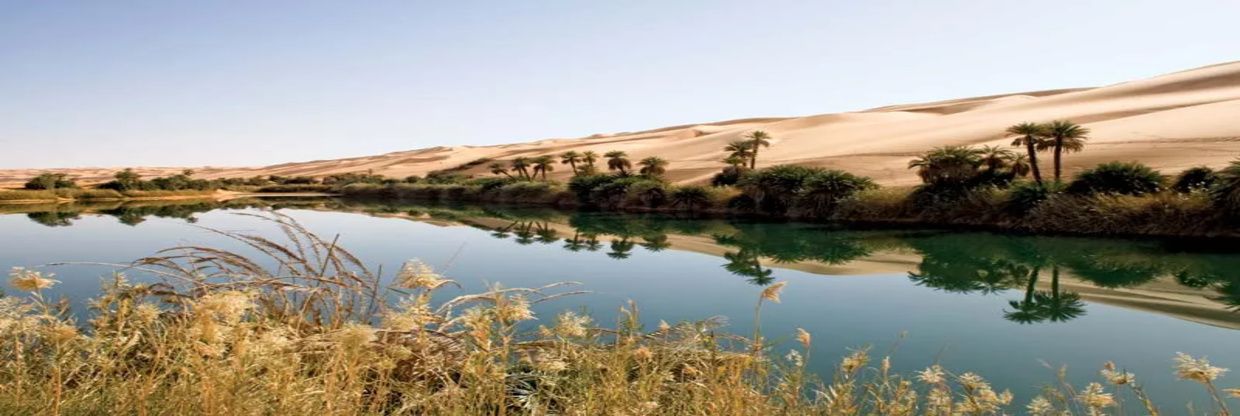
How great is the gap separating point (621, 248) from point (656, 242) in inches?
74.0

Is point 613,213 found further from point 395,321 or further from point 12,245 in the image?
point 395,321

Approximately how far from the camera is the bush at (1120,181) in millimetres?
20672

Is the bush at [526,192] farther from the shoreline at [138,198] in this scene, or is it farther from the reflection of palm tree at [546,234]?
the shoreline at [138,198]

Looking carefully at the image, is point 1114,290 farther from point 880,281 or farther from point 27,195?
point 27,195

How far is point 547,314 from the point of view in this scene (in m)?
8.66

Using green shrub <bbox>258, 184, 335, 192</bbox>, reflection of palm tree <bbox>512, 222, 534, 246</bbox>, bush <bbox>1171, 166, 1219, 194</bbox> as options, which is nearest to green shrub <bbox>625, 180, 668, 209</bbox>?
reflection of palm tree <bbox>512, 222, 534, 246</bbox>

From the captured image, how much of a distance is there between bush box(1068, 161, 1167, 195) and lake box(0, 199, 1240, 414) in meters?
3.04

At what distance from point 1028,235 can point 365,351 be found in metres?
21.6

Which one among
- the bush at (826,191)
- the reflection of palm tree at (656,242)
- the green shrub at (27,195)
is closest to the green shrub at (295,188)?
the green shrub at (27,195)

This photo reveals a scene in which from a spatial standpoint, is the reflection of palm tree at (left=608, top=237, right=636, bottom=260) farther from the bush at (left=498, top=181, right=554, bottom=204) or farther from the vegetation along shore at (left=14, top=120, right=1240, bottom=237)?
the bush at (left=498, top=181, right=554, bottom=204)

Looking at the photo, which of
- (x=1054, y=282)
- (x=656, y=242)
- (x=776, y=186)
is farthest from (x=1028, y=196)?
(x=656, y=242)

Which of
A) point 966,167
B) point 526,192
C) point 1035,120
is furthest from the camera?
point 1035,120

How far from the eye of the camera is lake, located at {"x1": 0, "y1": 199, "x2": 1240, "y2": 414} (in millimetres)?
7484

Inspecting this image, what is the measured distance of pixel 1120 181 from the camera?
2086 centimetres
